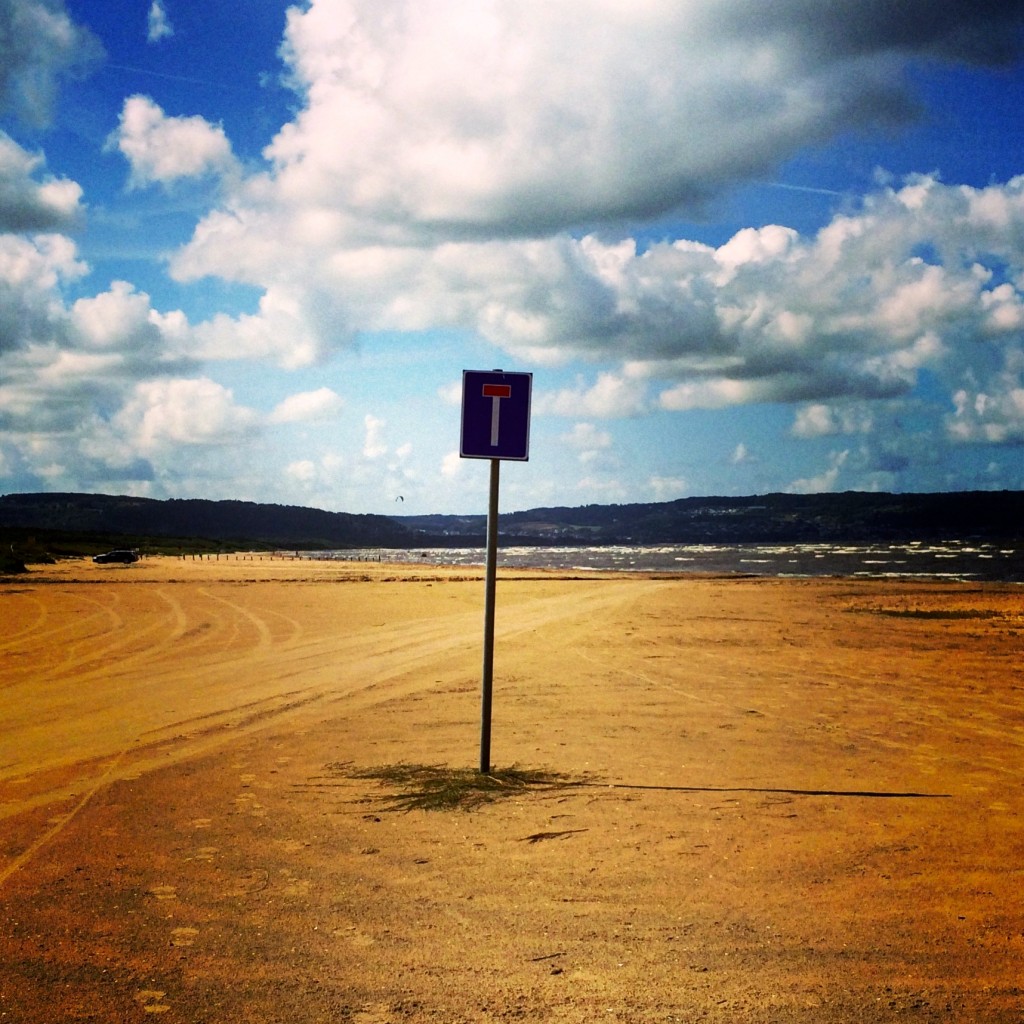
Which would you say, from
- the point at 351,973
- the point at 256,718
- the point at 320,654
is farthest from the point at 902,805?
the point at 320,654

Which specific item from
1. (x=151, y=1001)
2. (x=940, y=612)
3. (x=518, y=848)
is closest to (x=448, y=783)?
(x=518, y=848)

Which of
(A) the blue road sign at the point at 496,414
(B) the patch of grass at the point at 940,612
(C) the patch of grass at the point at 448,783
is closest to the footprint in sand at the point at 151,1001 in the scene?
(C) the patch of grass at the point at 448,783

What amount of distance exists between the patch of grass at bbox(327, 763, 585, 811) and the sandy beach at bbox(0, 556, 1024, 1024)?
114mm

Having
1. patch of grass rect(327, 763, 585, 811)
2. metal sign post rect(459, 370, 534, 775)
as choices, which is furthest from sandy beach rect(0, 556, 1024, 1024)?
metal sign post rect(459, 370, 534, 775)

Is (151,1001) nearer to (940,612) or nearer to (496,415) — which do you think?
(496,415)

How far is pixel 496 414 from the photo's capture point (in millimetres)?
8422

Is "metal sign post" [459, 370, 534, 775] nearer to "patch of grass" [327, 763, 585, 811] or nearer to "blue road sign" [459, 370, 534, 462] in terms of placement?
"blue road sign" [459, 370, 534, 462]

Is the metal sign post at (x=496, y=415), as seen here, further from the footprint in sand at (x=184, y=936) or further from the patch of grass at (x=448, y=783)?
the footprint in sand at (x=184, y=936)

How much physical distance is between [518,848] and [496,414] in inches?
153

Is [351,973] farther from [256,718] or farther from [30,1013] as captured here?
[256,718]

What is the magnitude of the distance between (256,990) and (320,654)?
565 inches

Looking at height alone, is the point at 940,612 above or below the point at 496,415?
below

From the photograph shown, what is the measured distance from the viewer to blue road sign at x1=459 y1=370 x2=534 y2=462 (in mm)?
8375

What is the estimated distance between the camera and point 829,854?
260 inches
